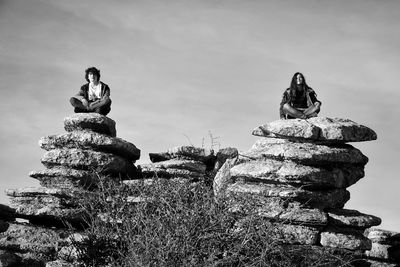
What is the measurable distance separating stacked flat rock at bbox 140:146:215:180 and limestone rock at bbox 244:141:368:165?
→ 2.28m

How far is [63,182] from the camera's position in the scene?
20.5 meters

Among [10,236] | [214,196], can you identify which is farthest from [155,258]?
[10,236]

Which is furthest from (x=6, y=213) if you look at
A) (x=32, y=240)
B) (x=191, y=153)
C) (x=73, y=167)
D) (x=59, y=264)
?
(x=191, y=153)

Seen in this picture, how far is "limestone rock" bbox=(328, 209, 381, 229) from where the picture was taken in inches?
733

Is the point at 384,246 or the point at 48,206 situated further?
the point at 384,246

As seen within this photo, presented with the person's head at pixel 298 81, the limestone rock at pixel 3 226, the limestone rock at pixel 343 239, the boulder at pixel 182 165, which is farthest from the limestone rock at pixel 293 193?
the limestone rock at pixel 3 226

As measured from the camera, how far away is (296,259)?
15.7 meters

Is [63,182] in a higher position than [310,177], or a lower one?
higher

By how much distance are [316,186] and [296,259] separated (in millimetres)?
A: 3823

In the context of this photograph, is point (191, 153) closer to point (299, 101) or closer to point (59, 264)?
point (299, 101)

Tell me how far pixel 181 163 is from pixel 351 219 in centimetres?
608

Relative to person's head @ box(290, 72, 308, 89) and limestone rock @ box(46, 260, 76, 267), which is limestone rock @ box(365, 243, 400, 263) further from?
limestone rock @ box(46, 260, 76, 267)

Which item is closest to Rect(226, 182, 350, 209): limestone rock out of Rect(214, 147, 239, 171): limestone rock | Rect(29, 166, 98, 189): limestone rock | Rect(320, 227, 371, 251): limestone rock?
Rect(320, 227, 371, 251): limestone rock

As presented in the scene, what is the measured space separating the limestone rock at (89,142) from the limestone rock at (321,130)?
513 centimetres
